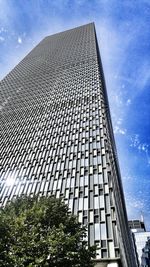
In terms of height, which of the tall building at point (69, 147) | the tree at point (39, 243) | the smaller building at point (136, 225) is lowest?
the tree at point (39, 243)

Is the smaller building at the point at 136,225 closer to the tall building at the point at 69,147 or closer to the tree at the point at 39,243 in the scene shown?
the tall building at the point at 69,147

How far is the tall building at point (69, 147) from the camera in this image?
38406 millimetres

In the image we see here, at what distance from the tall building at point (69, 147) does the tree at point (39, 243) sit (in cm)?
380

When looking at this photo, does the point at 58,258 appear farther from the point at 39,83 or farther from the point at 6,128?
the point at 39,83

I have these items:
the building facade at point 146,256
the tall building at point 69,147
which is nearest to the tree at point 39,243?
the tall building at point 69,147

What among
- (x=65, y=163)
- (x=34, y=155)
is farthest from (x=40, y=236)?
(x=34, y=155)

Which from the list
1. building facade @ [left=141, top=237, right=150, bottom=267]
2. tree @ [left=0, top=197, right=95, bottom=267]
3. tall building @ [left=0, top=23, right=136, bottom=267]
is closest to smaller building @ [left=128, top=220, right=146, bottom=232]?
building facade @ [left=141, top=237, right=150, bottom=267]

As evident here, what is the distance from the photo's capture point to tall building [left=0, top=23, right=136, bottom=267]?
126ft

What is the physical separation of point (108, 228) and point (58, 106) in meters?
47.8

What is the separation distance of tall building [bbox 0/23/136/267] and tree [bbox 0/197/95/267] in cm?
→ 380

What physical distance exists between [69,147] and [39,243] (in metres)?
38.4

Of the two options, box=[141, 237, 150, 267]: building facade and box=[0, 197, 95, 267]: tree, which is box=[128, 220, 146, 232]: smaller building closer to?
box=[141, 237, 150, 267]: building facade

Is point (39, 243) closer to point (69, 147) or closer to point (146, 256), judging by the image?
point (69, 147)

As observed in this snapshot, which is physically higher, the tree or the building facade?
the building facade
